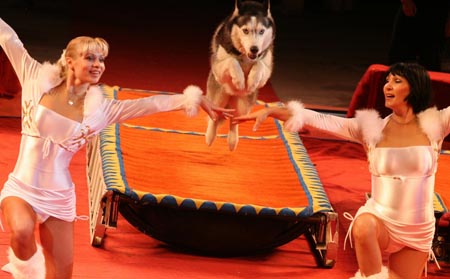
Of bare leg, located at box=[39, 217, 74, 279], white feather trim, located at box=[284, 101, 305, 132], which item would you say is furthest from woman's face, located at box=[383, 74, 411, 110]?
bare leg, located at box=[39, 217, 74, 279]

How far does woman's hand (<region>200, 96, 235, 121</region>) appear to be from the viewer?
4.68 m

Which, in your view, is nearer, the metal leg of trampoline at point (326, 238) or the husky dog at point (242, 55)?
the husky dog at point (242, 55)

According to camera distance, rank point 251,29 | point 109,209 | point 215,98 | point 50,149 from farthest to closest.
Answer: point 109,209 < point 215,98 < point 251,29 < point 50,149

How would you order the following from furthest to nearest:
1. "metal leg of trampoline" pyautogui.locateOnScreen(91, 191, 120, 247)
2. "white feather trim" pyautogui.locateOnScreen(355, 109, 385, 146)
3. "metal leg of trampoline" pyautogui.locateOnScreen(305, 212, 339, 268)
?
"metal leg of trampoline" pyautogui.locateOnScreen(305, 212, 339, 268)
"metal leg of trampoline" pyautogui.locateOnScreen(91, 191, 120, 247)
"white feather trim" pyautogui.locateOnScreen(355, 109, 385, 146)

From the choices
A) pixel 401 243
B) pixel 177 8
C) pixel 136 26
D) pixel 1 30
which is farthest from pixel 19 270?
pixel 177 8

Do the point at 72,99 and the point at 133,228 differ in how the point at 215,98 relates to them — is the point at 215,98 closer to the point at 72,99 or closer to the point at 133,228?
the point at 72,99

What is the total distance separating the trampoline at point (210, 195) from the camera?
18.8ft

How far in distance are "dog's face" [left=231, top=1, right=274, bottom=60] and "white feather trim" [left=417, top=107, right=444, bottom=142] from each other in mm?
835

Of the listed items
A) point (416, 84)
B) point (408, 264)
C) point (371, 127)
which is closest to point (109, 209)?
point (371, 127)

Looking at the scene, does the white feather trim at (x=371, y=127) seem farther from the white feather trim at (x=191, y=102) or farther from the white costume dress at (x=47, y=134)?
the white costume dress at (x=47, y=134)

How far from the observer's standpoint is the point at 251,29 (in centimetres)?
472

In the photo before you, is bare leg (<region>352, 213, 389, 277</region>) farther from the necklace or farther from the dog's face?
the necklace

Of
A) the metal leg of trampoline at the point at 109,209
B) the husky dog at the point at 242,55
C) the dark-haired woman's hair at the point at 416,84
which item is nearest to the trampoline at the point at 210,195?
the metal leg of trampoline at the point at 109,209

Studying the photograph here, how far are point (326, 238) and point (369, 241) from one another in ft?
4.79
